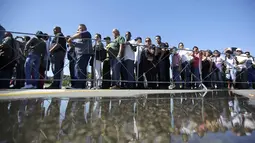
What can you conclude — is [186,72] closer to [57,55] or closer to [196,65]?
[196,65]

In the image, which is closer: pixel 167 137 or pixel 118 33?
pixel 167 137

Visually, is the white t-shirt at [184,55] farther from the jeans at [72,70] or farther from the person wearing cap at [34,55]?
the person wearing cap at [34,55]

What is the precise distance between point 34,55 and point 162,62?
4.25m

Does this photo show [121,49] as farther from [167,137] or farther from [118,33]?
[167,137]

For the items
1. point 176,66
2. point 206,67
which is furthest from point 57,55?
point 206,67

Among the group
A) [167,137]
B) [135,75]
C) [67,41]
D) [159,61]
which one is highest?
[67,41]

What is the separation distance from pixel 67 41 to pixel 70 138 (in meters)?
4.71

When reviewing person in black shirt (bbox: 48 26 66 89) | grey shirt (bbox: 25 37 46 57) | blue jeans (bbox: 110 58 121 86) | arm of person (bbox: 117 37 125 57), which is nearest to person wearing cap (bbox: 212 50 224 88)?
arm of person (bbox: 117 37 125 57)

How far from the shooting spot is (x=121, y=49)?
5.82 metres

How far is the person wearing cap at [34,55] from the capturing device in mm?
5113

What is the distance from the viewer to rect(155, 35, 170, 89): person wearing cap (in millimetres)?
6632

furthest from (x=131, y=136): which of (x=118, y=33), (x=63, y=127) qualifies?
(x=118, y=33)

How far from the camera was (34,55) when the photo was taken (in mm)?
5219

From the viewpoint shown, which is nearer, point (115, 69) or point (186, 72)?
point (115, 69)
